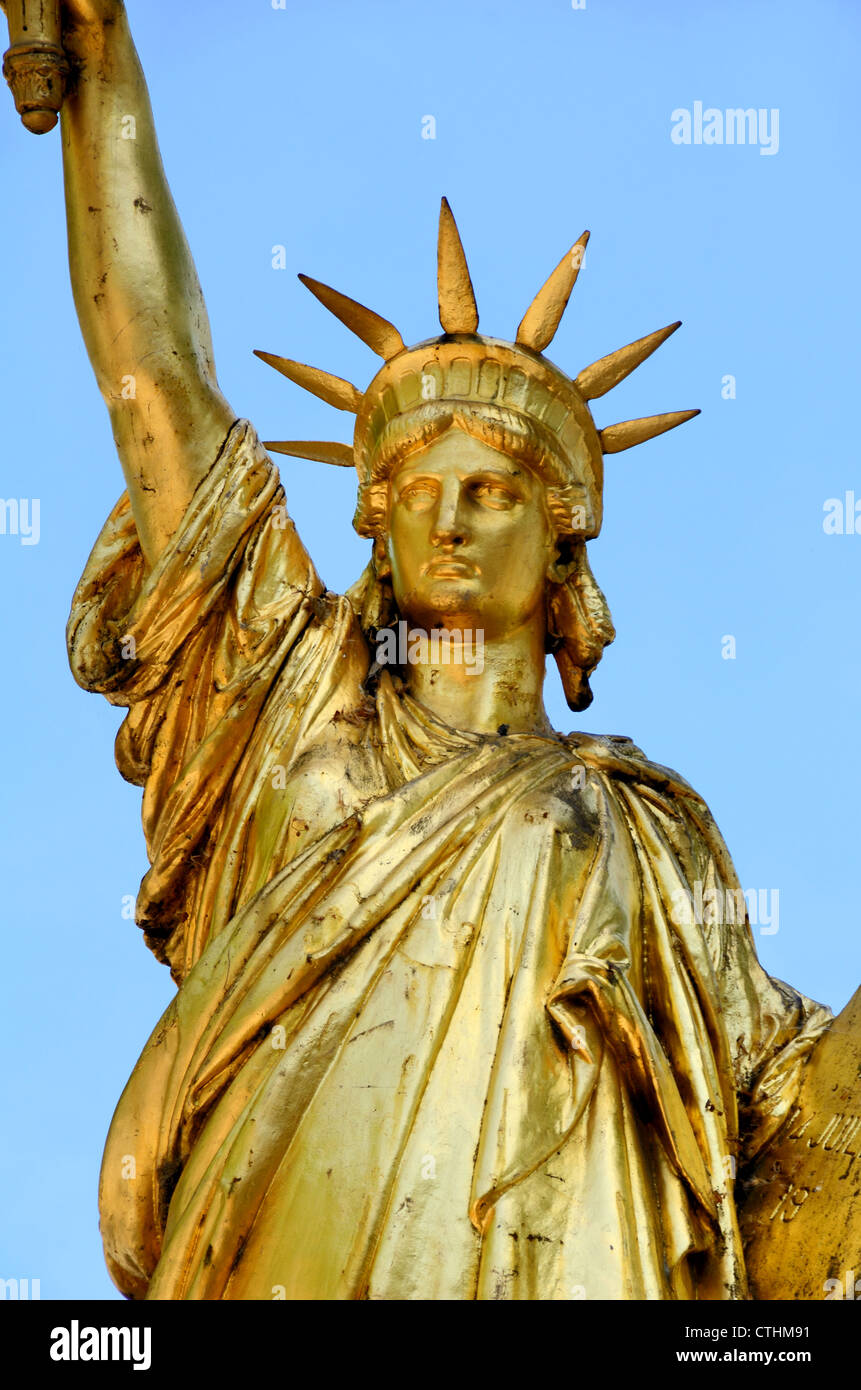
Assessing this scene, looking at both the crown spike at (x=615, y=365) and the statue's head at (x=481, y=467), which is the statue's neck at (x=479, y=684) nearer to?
the statue's head at (x=481, y=467)

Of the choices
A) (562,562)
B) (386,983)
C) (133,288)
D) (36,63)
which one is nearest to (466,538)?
(562,562)

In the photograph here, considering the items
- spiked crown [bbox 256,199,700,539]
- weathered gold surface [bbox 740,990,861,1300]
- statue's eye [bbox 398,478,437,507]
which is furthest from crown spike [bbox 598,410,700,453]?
weathered gold surface [bbox 740,990,861,1300]

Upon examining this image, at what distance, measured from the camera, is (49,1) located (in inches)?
415

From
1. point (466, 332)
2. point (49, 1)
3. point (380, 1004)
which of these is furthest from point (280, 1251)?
point (49, 1)

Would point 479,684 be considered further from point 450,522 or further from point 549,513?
point 549,513

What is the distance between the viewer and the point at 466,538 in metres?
10.6

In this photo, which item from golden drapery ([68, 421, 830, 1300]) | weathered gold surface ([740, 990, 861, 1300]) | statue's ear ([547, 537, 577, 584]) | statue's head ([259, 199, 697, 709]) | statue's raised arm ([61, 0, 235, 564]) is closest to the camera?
golden drapery ([68, 421, 830, 1300])


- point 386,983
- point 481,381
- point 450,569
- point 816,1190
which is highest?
point 481,381

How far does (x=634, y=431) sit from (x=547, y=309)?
60cm

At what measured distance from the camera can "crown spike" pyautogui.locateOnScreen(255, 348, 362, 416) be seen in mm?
11195

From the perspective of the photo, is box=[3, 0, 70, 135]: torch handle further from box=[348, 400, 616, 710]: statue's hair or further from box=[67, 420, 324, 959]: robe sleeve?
box=[348, 400, 616, 710]: statue's hair

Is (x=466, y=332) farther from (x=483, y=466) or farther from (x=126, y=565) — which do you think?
(x=126, y=565)

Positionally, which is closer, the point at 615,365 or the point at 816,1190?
the point at 816,1190
